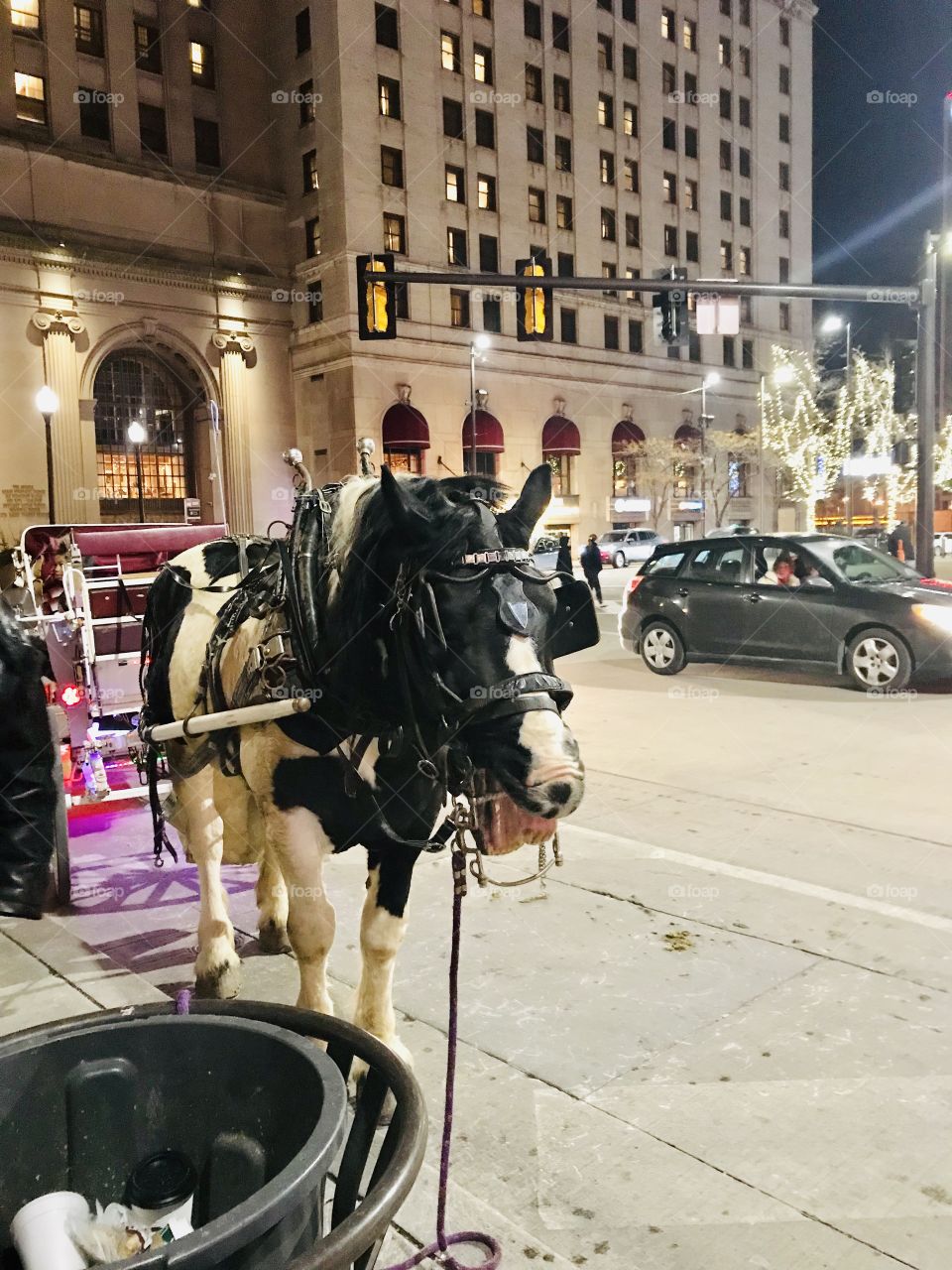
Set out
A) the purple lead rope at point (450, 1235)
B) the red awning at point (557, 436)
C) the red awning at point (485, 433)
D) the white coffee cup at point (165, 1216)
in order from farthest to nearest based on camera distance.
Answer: the red awning at point (557, 436), the red awning at point (485, 433), the purple lead rope at point (450, 1235), the white coffee cup at point (165, 1216)

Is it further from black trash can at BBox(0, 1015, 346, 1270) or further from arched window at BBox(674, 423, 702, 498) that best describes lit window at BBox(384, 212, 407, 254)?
black trash can at BBox(0, 1015, 346, 1270)

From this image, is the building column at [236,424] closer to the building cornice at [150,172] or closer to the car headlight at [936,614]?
the building cornice at [150,172]

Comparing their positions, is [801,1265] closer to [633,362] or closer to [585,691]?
[585,691]

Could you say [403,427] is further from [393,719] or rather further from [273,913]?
[393,719]

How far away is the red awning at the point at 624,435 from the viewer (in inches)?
2053

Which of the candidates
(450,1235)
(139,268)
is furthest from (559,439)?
(450,1235)

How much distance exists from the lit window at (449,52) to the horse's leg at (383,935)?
4928 cm

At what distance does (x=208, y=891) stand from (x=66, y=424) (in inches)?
1432

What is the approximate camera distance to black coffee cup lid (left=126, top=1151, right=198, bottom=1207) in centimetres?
201

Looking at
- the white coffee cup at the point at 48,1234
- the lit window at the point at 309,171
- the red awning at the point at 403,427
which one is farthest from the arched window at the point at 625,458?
the white coffee cup at the point at 48,1234

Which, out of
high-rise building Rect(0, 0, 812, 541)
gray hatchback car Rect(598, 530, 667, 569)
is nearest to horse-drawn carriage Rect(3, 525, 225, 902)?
high-rise building Rect(0, 0, 812, 541)

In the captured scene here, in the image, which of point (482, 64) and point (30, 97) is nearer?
point (30, 97)

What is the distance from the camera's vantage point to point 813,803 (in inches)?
292

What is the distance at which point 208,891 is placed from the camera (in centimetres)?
463
